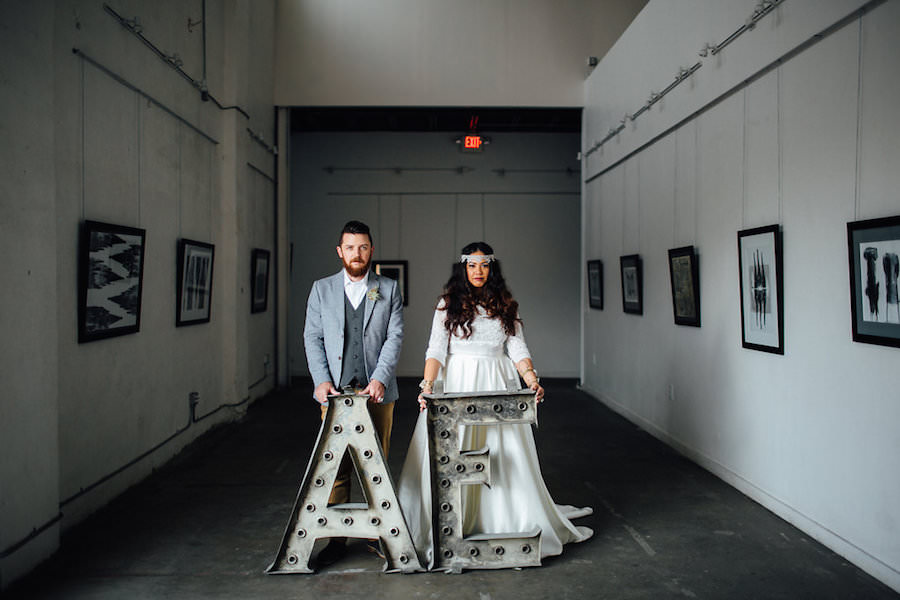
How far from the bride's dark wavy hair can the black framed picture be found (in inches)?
95.4

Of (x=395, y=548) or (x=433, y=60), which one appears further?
(x=433, y=60)

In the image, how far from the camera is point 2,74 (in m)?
3.23

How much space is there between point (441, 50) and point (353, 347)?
7.27 m

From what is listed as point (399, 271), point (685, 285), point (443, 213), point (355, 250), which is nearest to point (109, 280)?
point (355, 250)

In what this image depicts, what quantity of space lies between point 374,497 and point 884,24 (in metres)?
3.64

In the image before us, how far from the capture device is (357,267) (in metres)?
3.82

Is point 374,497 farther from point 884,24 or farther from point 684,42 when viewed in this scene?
point 684,42

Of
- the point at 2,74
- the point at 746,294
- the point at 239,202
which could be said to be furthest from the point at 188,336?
the point at 746,294

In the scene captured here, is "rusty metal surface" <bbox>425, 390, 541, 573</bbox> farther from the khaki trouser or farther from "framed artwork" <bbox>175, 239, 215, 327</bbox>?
"framed artwork" <bbox>175, 239, 215, 327</bbox>

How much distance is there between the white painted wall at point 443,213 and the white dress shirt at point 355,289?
328 inches

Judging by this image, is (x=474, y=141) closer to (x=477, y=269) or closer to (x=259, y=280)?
(x=259, y=280)

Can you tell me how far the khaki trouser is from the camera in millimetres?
3715

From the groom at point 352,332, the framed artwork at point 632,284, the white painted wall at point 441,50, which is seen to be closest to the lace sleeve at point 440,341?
the groom at point 352,332

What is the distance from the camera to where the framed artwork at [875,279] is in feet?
11.1
